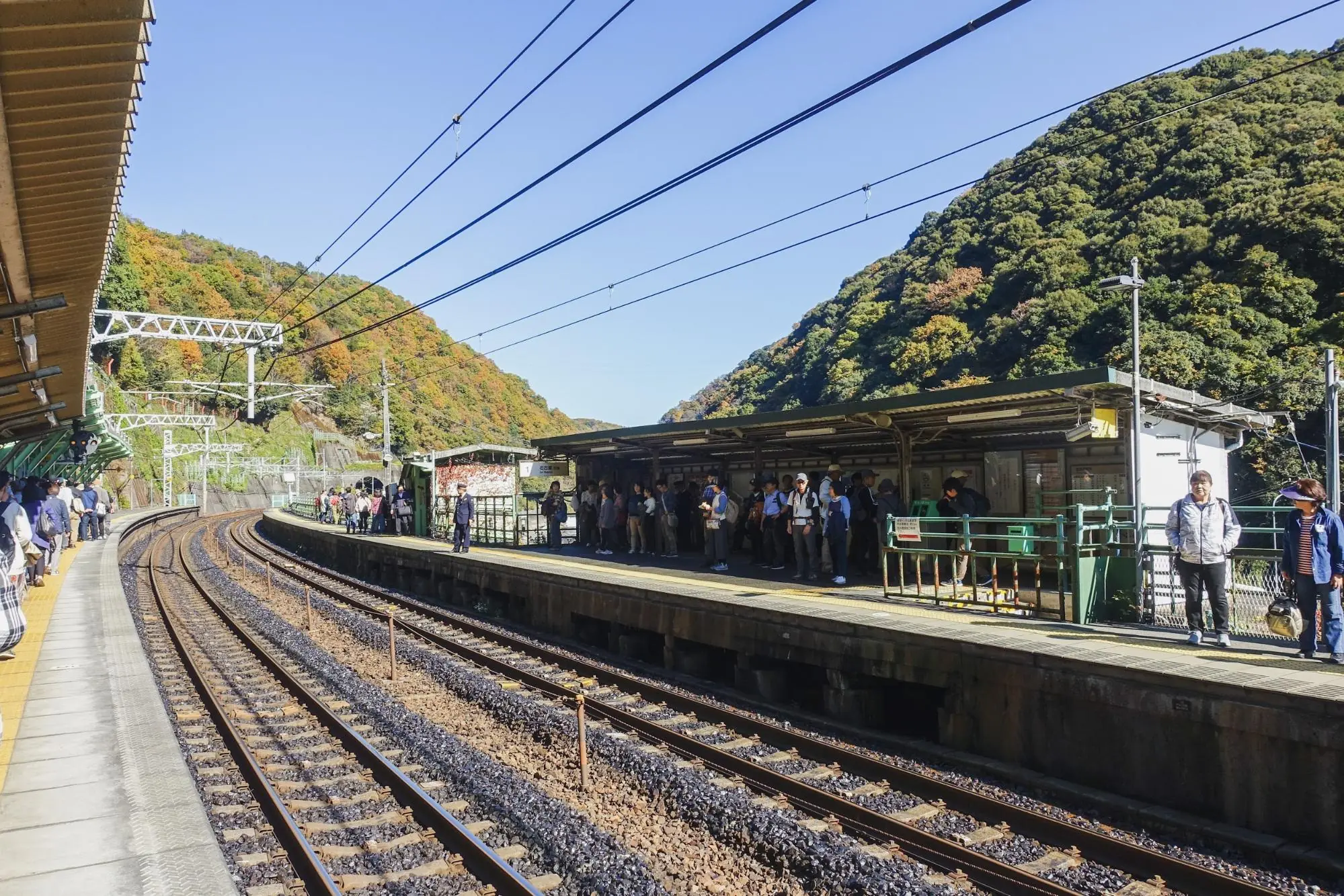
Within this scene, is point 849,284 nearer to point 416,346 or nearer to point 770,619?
point 416,346

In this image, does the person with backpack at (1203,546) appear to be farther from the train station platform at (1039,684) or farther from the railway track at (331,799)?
the railway track at (331,799)

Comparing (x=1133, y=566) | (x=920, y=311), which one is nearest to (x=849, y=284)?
(x=920, y=311)

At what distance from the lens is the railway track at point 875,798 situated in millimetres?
5430

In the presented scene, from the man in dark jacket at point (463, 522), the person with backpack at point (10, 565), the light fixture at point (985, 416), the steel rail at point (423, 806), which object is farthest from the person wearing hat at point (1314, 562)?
the man in dark jacket at point (463, 522)

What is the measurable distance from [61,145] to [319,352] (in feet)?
272

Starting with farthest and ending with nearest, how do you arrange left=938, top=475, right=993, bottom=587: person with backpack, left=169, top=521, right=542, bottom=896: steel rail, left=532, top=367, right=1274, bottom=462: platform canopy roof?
left=938, top=475, right=993, bottom=587: person with backpack → left=532, top=367, right=1274, bottom=462: platform canopy roof → left=169, top=521, right=542, bottom=896: steel rail

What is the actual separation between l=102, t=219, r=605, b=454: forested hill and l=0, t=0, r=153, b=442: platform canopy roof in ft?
182

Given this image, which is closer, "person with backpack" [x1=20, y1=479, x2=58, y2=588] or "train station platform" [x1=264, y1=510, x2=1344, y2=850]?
"train station platform" [x1=264, y1=510, x2=1344, y2=850]

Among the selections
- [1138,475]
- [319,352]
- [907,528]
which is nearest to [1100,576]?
[1138,475]

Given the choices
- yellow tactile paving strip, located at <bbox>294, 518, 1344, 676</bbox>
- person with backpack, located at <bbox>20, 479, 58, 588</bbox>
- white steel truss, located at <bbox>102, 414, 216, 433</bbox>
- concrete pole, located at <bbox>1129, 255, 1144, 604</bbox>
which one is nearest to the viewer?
yellow tactile paving strip, located at <bbox>294, 518, 1344, 676</bbox>

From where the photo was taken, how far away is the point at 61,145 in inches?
223

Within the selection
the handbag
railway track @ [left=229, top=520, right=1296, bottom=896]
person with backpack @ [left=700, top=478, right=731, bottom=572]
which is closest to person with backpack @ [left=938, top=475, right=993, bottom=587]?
the handbag

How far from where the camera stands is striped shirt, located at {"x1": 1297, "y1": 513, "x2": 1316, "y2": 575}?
23.1 ft

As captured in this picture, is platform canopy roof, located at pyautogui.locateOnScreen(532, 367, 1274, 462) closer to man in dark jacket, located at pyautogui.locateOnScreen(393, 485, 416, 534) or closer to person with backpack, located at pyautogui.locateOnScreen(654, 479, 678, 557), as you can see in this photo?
person with backpack, located at pyautogui.locateOnScreen(654, 479, 678, 557)
